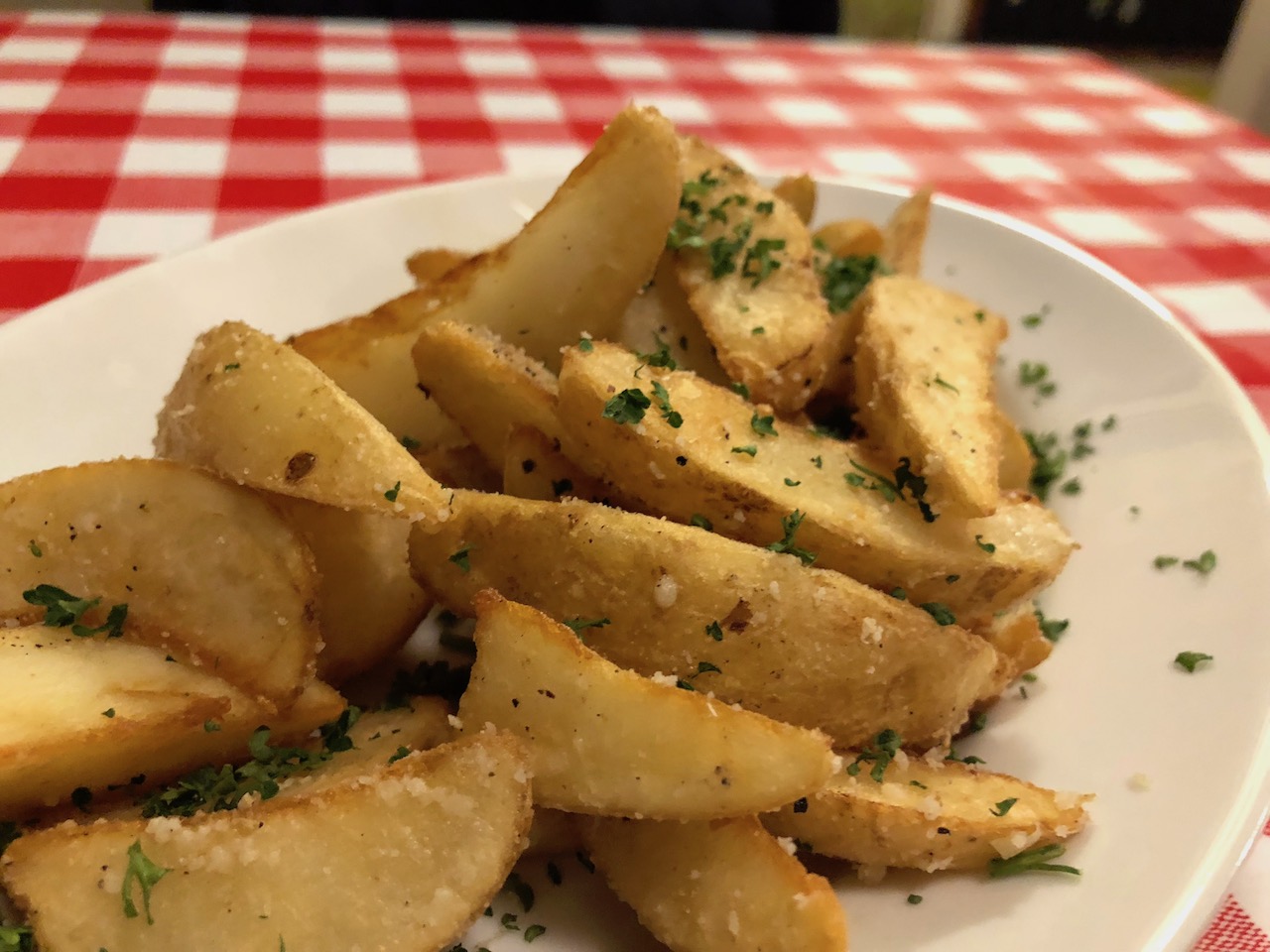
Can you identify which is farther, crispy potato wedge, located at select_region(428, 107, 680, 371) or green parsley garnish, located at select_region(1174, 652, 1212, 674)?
crispy potato wedge, located at select_region(428, 107, 680, 371)

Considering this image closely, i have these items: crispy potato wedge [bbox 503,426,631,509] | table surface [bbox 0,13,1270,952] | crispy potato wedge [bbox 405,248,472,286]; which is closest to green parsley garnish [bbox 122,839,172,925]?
crispy potato wedge [bbox 503,426,631,509]

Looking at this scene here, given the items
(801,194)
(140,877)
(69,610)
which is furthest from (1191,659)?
(69,610)

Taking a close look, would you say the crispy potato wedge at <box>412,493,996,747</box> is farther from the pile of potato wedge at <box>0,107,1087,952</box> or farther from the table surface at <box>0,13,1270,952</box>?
the table surface at <box>0,13,1270,952</box>

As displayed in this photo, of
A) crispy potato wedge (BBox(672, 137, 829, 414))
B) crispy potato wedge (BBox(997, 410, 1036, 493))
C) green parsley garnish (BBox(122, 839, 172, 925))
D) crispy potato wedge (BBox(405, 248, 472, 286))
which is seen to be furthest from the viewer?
crispy potato wedge (BBox(405, 248, 472, 286))

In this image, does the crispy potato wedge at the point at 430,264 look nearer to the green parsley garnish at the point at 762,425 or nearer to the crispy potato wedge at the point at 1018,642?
the green parsley garnish at the point at 762,425

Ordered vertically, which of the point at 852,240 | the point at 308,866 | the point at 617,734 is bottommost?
the point at 308,866

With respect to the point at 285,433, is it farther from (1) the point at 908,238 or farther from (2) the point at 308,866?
(1) the point at 908,238
